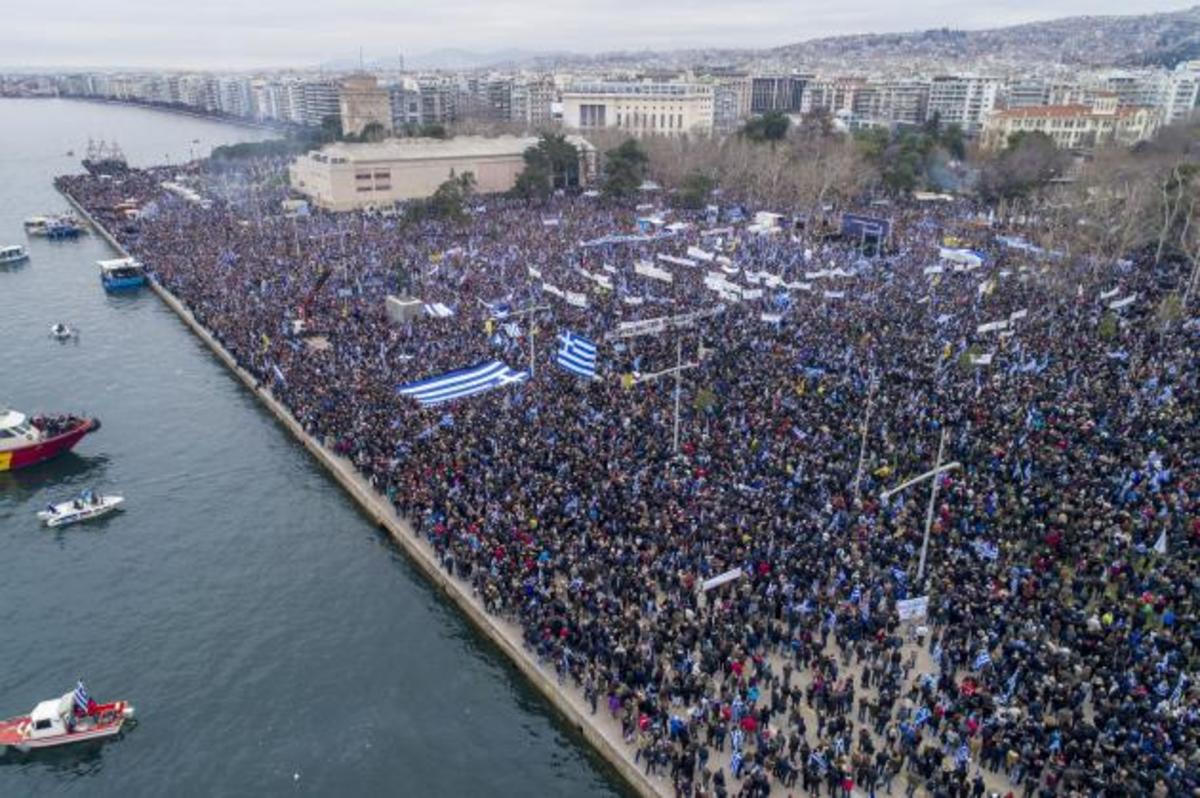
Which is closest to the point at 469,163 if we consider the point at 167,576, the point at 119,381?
the point at 119,381

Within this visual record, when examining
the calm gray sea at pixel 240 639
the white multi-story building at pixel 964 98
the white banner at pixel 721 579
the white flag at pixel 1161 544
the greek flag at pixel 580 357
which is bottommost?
the calm gray sea at pixel 240 639

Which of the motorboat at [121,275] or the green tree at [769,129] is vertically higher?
the green tree at [769,129]

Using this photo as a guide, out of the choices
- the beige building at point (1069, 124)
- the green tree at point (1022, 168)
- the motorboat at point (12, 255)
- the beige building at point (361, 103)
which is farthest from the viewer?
the beige building at point (361, 103)

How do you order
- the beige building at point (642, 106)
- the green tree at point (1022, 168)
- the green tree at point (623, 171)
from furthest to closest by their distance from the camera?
1. the beige building at point (642, 106)
2. the green tree at point (623, 171)
3. the green tree at point (1022, 168)

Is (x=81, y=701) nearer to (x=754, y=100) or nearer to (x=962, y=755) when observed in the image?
(x=962, y=755)

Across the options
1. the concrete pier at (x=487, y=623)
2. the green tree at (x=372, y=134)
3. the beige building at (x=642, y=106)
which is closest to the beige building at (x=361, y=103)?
the beige building at (x=642, y=106)

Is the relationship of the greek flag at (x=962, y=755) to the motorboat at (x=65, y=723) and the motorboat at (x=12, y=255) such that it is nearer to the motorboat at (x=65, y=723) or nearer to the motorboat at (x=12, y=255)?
the motorboat at (x=65, y=723)

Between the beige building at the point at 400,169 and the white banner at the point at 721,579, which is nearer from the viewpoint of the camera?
the white banner at the point at 721,579
